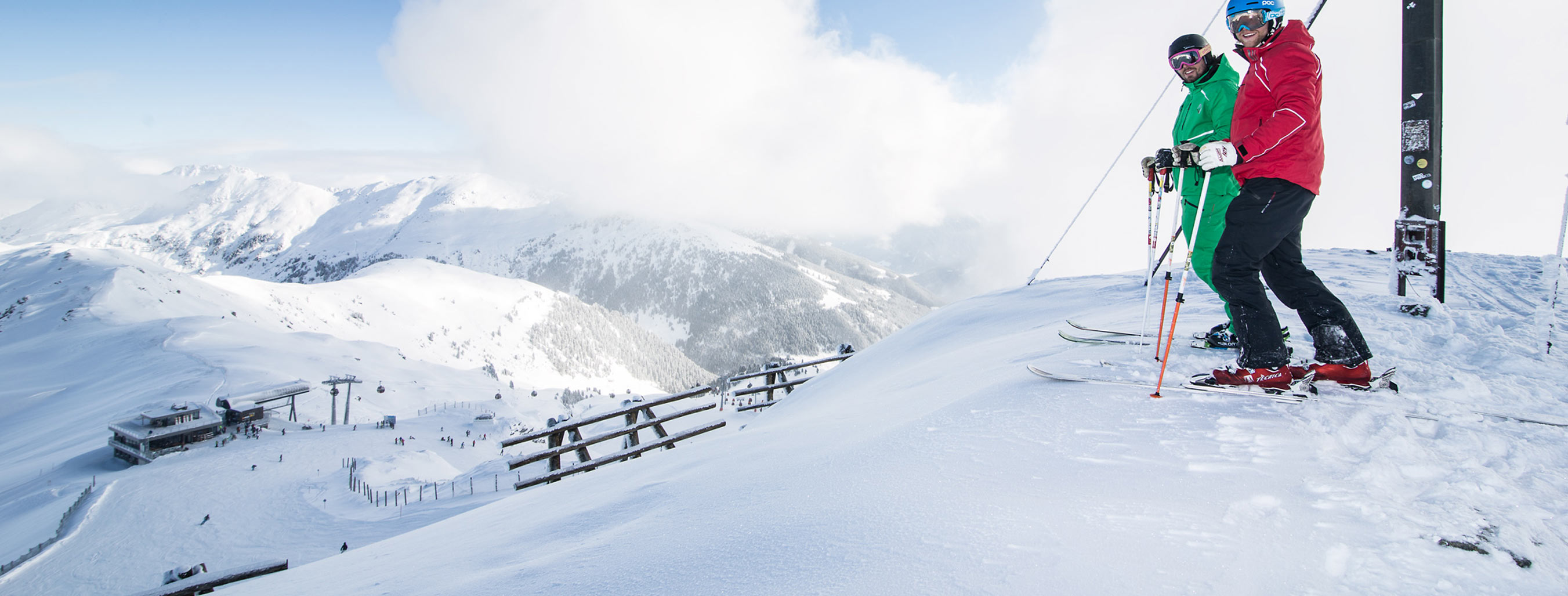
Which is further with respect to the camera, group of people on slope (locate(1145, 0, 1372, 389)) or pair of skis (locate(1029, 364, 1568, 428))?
group of people on slope (locate(1145, 0, 1372, 389))

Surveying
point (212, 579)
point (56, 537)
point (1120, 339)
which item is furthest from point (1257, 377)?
point (56, 537)

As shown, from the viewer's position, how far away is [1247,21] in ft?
12.9

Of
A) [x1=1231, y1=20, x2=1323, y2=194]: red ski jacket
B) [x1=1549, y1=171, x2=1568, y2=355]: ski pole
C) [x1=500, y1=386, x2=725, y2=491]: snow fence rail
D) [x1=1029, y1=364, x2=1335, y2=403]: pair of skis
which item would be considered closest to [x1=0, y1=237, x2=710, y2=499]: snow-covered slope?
[x1=500, y1=386, x2=725, y2=491]: snow fence rail

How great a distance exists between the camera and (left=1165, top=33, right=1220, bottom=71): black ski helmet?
4438 mm

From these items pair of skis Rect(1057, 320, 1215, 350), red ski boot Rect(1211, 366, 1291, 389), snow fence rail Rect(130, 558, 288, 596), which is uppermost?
pair of skis Rect(1057, 320, 1215, 350)

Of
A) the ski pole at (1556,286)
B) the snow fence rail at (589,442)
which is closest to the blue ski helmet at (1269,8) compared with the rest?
the ski pole at (1556,286)

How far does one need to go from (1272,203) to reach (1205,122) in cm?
98

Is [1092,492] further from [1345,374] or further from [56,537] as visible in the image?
[56,537]

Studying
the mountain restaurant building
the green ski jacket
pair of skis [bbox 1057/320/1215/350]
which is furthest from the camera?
the mountain restaurant building

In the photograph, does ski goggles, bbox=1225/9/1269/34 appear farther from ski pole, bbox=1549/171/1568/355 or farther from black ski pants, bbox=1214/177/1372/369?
ski pole, bbox=1549/171/1568/355

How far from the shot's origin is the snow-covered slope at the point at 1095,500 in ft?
6.60

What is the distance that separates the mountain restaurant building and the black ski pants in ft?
158

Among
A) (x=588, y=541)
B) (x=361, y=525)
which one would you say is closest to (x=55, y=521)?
(x=361, y=525)

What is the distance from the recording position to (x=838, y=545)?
246 centimetres
